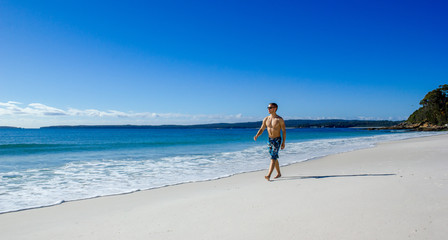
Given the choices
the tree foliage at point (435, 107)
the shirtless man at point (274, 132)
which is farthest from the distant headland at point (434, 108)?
the shirtless man at point (274, 132)

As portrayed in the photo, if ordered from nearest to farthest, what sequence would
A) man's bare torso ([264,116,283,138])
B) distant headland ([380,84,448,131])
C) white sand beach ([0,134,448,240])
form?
white sand beach ([0,134,448,240]) < man's bare torso ([264,116,283,138]) < distant headland ([380,84,448,131])

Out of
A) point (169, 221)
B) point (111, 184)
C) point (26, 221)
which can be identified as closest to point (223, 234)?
point (169, 221)

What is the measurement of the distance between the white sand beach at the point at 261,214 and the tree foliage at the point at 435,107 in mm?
83543

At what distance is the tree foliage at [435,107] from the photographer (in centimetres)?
7253

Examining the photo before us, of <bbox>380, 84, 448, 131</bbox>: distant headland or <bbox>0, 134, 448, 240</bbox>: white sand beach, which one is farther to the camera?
<bbox>380, 84, 448, 131</bbox>: distant headland

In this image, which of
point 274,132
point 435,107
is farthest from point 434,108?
point 274,132

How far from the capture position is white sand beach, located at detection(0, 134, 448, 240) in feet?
10.8

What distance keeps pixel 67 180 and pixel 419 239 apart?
838 centimetres

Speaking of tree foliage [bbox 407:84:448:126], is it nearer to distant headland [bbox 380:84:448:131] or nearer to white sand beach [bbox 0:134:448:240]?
distant headland [bbox 380:84:448:131]

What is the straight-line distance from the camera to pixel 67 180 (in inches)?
315

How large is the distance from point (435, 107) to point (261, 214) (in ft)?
301

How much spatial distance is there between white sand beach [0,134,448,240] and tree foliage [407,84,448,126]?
83543 mm

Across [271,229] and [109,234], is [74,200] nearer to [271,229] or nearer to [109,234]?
[109,234]

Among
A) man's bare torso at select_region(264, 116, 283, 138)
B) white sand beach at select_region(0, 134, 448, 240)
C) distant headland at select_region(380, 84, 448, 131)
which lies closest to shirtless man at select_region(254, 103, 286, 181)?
man's bare torso at select_region(264, 116, 283, 138)
